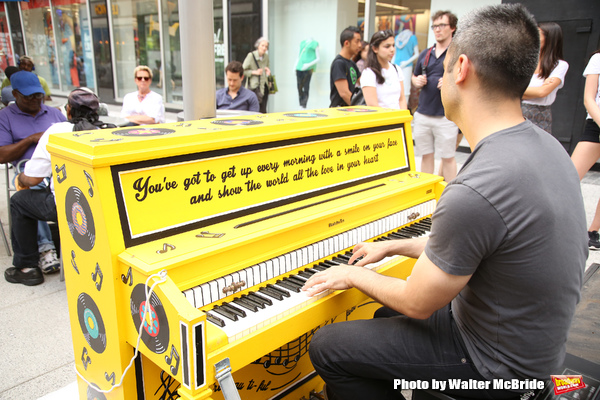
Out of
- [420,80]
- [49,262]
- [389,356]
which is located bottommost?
[49,262]

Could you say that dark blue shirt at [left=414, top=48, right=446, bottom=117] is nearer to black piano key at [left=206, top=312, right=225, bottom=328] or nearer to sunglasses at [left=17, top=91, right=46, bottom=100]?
sunglasses at [left=17, top=91, right=46, bottom=100]

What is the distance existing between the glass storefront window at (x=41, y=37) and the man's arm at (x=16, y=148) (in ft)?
46.2

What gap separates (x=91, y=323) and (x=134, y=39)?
1234 centimetres

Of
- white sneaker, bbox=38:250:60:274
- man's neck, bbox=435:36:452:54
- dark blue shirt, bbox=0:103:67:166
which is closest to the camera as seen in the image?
white sneaker, bbox=38:250:60:274

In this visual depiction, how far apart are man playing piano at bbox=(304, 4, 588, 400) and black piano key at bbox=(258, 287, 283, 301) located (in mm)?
330

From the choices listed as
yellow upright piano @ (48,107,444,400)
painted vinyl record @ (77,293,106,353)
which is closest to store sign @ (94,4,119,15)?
yellow upright piano @ (48,107,444,400)

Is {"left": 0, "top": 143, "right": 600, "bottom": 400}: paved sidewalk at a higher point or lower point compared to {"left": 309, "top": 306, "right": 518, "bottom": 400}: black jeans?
lower

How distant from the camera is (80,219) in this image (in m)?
1.78

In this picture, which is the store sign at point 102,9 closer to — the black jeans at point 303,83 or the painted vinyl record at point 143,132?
the black jeans at point 303,83

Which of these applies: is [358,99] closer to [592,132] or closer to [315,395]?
[592,132]

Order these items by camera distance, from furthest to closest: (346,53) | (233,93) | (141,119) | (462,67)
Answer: (233,93) < (346,53) < (141,119) < (462,67)

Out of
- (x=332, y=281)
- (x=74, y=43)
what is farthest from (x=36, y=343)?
(x=74, y=43)

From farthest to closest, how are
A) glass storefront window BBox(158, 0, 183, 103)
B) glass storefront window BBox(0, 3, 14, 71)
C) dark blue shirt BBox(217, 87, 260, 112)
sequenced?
1. glass storefront window BBox(0, 3, 14, 71)
2. glass storefront window BBox(158, 0, 183, 103)
3. dark blue shirt BBox(217, 87, 260, 112)

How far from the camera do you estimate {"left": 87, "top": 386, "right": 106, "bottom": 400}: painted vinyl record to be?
201cm
